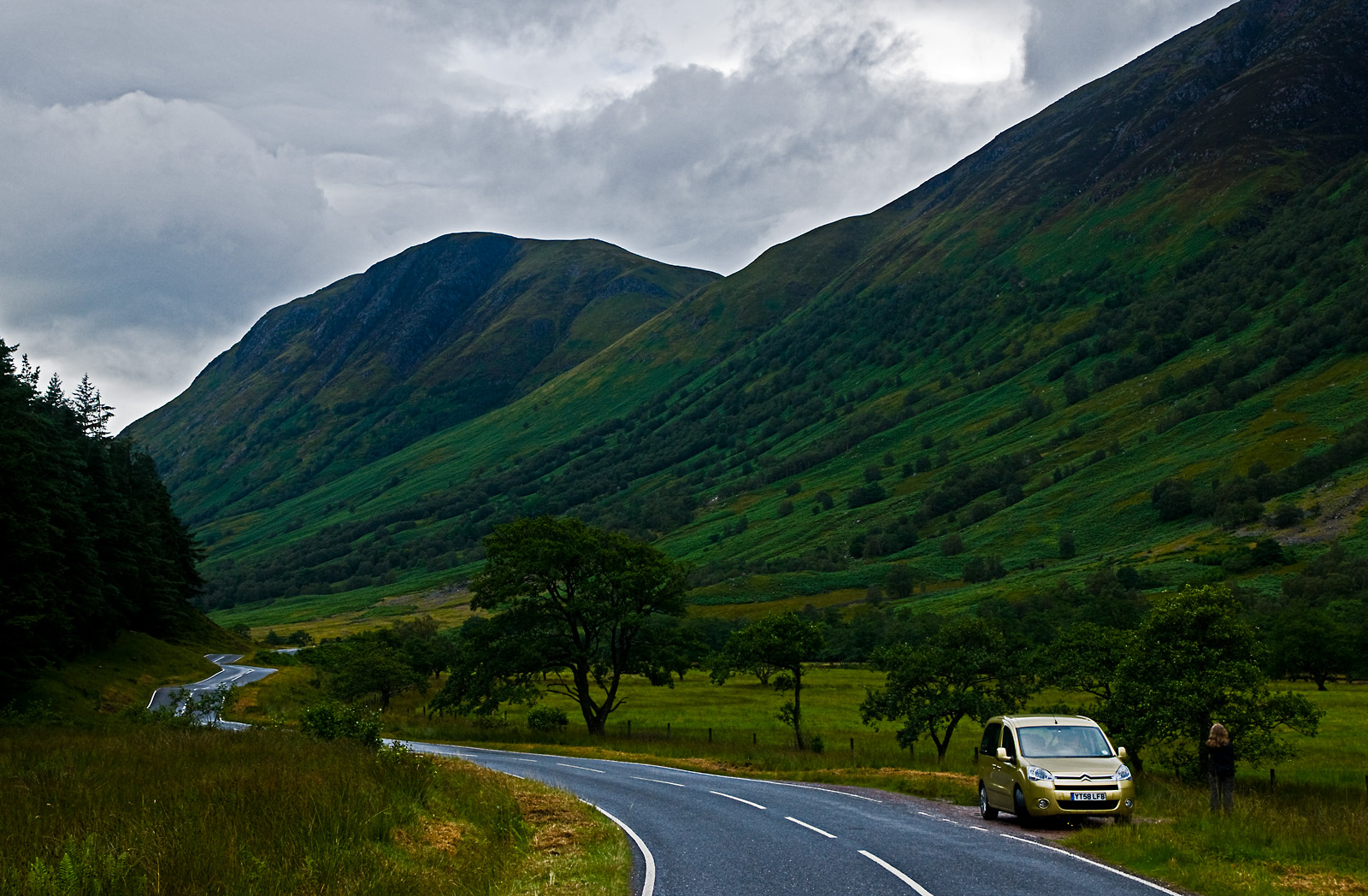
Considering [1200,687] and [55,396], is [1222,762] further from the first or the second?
[55,396]

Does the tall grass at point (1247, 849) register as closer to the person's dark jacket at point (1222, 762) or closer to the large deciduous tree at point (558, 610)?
the person's dark jacket at point (1222, 762)

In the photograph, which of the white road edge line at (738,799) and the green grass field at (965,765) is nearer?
the green grass field at (965,765)

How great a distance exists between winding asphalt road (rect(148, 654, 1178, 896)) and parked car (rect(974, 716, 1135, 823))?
0.77 m

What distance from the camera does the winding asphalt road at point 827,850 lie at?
13969 millimetres

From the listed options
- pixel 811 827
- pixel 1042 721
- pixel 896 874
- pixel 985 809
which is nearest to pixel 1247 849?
pixel 1042 721

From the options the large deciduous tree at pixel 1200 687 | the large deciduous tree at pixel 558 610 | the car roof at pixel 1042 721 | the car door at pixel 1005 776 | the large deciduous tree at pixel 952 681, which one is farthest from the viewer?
the large deciduous tree at pixel 558 610

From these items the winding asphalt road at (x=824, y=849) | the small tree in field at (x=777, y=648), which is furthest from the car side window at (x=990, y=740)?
the small tree in field at (x=777, y=648)

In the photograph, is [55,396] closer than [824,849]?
No

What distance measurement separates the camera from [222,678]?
8075 cm

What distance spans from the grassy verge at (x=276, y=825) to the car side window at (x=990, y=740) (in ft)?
32.8

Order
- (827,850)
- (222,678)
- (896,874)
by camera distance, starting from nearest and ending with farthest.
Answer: (896,874), (827,850), (222,678)

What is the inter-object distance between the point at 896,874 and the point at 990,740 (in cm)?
1032

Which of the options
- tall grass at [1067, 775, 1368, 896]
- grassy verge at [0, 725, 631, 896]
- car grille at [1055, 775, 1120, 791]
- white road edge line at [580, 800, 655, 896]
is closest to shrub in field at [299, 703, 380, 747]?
grassy verge at [0, 725, 631, 896]

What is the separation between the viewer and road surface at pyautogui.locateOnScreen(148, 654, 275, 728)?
6262cm
